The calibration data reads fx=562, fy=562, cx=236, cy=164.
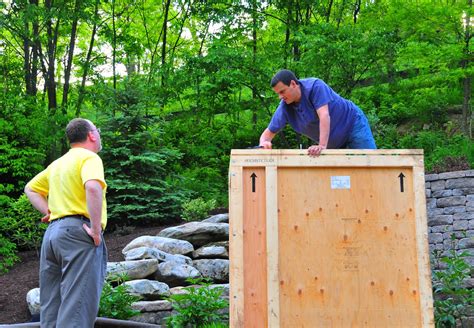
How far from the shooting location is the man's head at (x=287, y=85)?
14.4 feet

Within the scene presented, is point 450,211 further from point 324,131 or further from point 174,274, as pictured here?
point 324,131

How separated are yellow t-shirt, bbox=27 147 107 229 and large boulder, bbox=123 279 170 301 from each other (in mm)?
2583

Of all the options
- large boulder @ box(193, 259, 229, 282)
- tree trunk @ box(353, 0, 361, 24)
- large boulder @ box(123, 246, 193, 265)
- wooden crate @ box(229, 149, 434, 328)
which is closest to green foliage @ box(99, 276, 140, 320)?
large boulder @ box(123, 246, 193, 265)

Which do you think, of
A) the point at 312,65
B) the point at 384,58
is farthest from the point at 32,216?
the point at 384,58

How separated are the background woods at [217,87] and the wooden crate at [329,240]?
5648 millimetres

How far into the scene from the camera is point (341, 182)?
381cm

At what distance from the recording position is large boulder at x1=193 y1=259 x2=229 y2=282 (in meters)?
7.17

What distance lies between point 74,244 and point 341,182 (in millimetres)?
1815

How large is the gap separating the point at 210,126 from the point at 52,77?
395cm

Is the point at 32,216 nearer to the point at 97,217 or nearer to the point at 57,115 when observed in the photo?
the point at 57,115

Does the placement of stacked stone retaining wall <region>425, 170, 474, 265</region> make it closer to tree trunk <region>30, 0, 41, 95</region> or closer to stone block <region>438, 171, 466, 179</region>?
stone block <region>438, 171, 466, 179</region>

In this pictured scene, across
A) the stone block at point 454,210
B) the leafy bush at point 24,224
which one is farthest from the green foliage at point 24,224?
the stone block at point 454,210

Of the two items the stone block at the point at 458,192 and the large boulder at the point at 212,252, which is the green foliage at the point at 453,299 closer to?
the stone block at the point at 458,192

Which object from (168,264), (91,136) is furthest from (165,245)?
(91,136)
